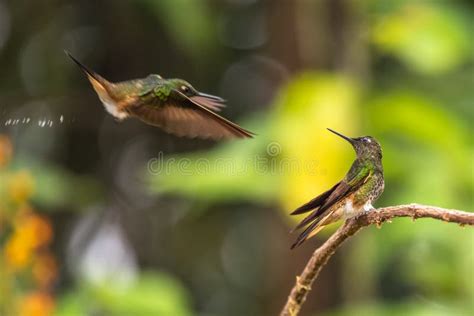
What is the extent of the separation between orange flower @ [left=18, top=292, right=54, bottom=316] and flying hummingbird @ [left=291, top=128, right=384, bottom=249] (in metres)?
1.26

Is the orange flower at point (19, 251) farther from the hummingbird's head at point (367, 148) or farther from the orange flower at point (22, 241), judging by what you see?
the hummingbird's head at point (367, 148)

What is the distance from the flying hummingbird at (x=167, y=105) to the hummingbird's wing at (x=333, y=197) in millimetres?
180

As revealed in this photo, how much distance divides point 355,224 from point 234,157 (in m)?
2.25

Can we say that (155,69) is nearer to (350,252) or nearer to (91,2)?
(91,2)

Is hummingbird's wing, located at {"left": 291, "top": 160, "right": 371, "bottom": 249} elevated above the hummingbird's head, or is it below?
below

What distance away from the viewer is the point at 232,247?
596 cm

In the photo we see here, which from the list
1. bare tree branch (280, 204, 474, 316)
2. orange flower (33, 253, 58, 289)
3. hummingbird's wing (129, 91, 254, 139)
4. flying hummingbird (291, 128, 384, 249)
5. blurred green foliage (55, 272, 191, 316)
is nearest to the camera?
bare tree branch (280, 204, 474, 316)

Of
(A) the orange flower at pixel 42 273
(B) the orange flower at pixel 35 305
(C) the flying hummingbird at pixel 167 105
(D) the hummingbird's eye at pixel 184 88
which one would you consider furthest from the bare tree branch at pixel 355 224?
(A) the orange flower at pixel 42 273

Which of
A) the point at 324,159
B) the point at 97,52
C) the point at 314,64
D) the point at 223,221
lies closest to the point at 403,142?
the point at 314,64

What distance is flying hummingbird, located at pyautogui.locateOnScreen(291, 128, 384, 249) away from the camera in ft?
3.34

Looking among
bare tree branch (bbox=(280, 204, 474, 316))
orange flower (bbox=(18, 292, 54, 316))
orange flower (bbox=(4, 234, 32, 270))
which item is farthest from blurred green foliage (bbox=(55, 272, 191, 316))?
bare tree branch (bbox=(280, 204, 474, 316))

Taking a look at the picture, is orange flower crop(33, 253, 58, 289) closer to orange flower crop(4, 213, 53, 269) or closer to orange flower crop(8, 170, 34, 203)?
orange flower crop(4, 213, 53, 269)

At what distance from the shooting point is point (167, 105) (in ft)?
4.09

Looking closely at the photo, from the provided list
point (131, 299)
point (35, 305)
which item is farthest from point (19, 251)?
point (131, 299)
